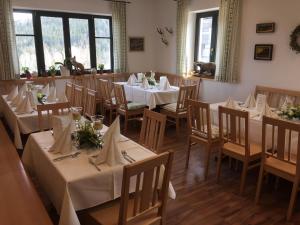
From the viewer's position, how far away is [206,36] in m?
5.51

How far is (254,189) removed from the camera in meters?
2.82

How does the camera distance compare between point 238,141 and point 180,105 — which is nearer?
point 238,141

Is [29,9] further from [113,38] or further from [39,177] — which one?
[39,177]

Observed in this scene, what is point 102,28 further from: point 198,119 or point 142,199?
point 142,199

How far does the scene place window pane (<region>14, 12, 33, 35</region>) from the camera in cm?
521

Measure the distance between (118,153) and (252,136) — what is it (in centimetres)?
174

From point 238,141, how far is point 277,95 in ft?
6.13

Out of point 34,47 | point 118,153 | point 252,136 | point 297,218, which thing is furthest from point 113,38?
point 297,218

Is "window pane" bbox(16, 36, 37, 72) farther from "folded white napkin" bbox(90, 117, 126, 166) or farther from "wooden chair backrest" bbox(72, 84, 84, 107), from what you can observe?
"folded white napkin" bbox(90, 117, 126, 166)

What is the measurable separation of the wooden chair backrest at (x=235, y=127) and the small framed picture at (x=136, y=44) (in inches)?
167

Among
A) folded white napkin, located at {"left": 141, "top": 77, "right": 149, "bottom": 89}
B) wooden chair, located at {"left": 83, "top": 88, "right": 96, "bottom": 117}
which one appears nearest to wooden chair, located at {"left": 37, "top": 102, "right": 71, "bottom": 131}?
wooden chair, located at {"left": 83, "top": 88, "right": 96, "bottom": 117}

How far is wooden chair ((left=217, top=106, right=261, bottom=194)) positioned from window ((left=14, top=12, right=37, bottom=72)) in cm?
445

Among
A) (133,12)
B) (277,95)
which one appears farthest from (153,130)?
(133,12)

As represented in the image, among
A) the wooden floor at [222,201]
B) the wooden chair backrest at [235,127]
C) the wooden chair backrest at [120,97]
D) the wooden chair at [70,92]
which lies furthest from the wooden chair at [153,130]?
the wooden chair at [70,92]
